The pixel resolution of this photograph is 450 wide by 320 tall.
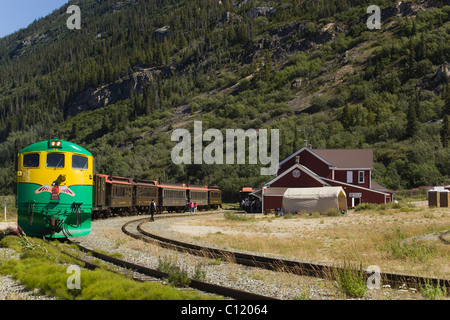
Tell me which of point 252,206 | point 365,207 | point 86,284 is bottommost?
point 252,206

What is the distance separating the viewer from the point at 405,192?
73.1m

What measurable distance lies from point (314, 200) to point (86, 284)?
34486mm

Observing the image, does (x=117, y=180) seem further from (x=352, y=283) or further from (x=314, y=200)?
(x=352, y=283)

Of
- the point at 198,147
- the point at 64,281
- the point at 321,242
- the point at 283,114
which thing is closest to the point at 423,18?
the point at 283,114

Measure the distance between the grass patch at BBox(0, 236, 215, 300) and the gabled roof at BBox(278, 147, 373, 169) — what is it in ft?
152

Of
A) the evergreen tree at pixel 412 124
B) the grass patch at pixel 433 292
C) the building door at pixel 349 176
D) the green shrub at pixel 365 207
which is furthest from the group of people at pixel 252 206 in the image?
the evergreen tree at pixel 412 124

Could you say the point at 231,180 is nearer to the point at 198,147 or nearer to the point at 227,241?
the point at 198,147

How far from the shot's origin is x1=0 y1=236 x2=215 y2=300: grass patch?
7.91 metres

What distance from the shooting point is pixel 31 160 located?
1677 centimetres

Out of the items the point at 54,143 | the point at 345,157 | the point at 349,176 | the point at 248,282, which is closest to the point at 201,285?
the point at 248,282

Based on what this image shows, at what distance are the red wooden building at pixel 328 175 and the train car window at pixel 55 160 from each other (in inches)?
1440

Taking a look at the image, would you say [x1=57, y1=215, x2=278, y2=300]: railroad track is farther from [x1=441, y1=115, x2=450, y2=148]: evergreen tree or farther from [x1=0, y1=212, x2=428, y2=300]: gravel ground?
[x1=441, y1=115, x2=450, y2=148]: evergreen tree

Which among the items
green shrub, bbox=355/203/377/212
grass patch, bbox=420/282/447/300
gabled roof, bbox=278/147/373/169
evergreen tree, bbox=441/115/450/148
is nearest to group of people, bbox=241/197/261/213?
gabled roof, bbox=278/147/373/169

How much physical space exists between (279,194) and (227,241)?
30.6 metres
